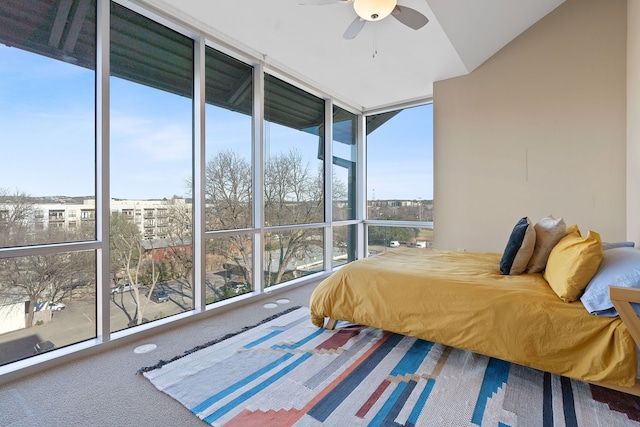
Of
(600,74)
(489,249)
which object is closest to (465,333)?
(489,249)

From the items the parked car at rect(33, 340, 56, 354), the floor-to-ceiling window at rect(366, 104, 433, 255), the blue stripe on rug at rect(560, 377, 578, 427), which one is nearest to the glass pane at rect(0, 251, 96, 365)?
the parked car at rect(33, 340, 56, 354)

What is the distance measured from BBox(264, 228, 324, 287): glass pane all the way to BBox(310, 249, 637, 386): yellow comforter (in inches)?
53.0

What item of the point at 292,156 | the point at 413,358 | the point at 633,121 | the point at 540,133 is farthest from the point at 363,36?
the point at 413,358

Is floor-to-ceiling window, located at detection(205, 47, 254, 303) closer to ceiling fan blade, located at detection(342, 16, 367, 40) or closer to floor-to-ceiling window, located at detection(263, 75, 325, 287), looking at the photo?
floor-to-ceiling window, located at detection(263, 75, 325, 287)

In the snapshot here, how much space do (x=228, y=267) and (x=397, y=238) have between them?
9.01 feet

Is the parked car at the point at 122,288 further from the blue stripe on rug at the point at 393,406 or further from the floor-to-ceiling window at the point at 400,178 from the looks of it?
the floor-to-ceiling window at the point at 400,178

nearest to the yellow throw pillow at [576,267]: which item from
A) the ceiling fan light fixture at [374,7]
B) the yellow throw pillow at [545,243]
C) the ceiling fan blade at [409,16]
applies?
the yellow throw pillow at [545,243]

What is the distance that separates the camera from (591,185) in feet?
10.3

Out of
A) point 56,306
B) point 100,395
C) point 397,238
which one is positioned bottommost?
point 100,395

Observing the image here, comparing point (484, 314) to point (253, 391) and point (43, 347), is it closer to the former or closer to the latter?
point (253, 391)

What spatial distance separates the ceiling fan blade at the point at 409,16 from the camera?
7.07 ft

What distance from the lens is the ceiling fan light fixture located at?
206 centimetres

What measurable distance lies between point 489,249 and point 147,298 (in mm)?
3668

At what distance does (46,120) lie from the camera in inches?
81.4
